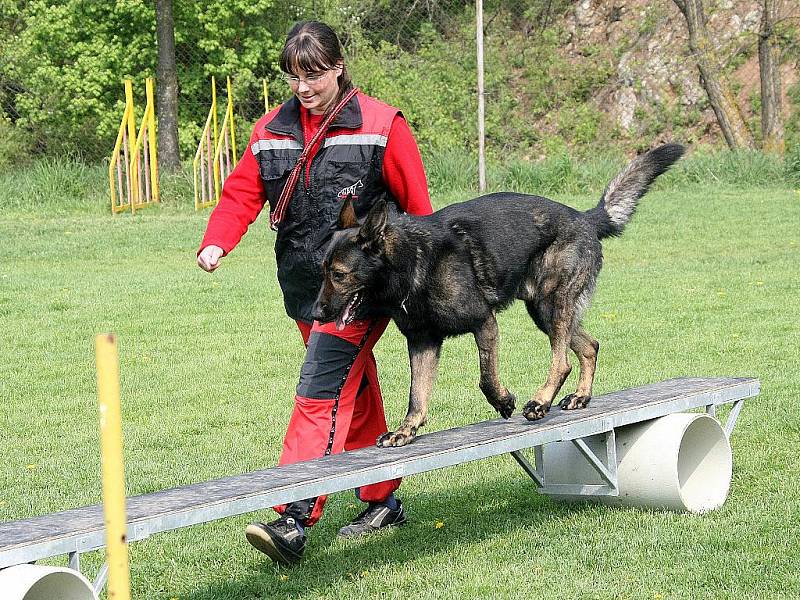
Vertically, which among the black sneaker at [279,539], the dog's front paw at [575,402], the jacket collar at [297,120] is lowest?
the black sneaker at [279,539]

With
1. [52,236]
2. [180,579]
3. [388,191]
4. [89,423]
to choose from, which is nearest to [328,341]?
[388,191]

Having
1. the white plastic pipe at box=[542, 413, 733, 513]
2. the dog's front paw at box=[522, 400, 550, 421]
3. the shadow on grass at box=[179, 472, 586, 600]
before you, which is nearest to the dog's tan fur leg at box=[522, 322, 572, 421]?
the dog's front paw at box=[522, 400, 550, 421]

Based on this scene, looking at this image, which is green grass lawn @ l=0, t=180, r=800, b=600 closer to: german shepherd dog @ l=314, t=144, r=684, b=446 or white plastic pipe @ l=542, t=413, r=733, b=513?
white plastic pipe @ l=542, t=413, r=733, b=513

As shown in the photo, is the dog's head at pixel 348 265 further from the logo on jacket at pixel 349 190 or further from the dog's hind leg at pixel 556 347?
the dog's hind leg at pixel 556 347

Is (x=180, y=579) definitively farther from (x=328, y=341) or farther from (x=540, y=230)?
(x=540, y=230)

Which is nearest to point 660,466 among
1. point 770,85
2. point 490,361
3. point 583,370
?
point 583,370

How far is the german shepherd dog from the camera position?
14.6ft

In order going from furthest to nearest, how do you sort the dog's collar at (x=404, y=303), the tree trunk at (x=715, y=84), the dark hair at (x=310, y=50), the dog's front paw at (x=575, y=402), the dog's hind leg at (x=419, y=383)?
the tree trunk at (x=715, y=84) → the dog's front paw at (x=575, y=402) → the dog's hind leg at (x=419, y=383) → the dog's collar at (x=404, y=303) → the dark hair at (x=310, y=50)

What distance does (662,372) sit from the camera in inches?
309

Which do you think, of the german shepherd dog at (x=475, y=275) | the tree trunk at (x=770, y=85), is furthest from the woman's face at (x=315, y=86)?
the tree trunk at (x=770, y=85)

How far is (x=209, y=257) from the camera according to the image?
4.64m

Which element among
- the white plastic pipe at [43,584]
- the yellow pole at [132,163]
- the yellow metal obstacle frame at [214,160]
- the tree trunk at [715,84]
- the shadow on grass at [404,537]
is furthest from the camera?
the tree trunk at [715,84]

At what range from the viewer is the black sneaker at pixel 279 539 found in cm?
429

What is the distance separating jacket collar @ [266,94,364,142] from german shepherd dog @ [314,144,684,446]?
15.0 inches
